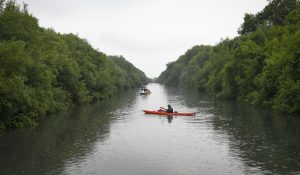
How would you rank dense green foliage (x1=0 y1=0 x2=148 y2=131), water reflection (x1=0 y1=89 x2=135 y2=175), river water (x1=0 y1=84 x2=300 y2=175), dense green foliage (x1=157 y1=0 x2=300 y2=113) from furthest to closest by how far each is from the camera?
1. dense green foliage (x1=157 y1=0 x2=300 y2=113)
2. dense green foliage (x1=0 y1=0 x2=148 y2=131)
3. water reflection (x1=0 y1=89 x2=135 y2=175)
4. river water (x1=0 y1=84 x2=300 y2=175)

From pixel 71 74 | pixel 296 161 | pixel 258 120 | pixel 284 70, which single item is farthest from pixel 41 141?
pixel 284 70

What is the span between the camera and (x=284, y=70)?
176 feet

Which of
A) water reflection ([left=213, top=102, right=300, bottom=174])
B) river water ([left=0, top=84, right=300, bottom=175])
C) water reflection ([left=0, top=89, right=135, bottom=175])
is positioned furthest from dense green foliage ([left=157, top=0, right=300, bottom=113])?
water reflection ([left=0, top=89, right=135, bottom=175])

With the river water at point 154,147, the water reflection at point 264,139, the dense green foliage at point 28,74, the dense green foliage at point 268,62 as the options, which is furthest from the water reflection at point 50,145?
the dense green foliage at point 268,62

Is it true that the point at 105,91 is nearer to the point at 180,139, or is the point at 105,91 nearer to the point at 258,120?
the point at 258,120

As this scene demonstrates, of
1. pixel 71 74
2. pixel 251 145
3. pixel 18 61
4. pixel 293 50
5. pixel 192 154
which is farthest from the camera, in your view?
pixel 71 74

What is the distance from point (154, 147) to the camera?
29469mm

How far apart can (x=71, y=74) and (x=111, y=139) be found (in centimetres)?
3078

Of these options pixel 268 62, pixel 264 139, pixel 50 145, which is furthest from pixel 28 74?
pixel 268 62

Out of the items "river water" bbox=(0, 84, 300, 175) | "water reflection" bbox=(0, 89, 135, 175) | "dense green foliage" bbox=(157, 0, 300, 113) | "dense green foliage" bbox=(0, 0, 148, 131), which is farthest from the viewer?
"dense green foliage" bbox=(157, 0, 300, 113)

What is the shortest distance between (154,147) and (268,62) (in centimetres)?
3446

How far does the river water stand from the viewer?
75.3 feet

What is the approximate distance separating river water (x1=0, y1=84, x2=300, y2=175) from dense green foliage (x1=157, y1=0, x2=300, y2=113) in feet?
→ 32.6

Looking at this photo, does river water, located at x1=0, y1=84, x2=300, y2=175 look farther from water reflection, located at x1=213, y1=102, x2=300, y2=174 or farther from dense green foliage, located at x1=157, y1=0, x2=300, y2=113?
dense green foliage, located at x1=157, y1=0, x2=300, y2=113
